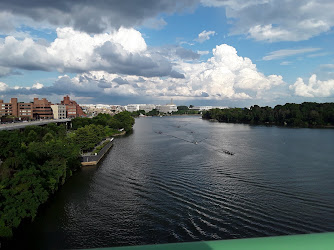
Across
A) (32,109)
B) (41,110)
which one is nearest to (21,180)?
(32,109)

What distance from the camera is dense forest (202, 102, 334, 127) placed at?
161ft

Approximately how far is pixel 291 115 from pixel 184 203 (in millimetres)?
49977

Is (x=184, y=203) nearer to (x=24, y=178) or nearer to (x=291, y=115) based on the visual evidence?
(x=24, y=178)

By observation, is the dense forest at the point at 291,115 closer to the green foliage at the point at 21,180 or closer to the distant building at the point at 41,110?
the distant building at the point at 41,110

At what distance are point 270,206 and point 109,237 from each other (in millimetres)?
5976

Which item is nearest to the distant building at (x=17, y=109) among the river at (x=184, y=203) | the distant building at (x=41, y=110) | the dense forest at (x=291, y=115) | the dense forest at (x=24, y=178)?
the distant building at (x=41, y=110)

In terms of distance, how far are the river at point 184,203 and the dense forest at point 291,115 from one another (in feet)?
114

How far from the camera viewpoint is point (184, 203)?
1073 centimetres

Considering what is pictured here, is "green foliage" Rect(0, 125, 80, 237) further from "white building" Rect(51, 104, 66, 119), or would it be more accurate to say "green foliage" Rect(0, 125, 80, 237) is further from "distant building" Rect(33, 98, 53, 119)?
"white building" Rect(51, 104, 66, 119)

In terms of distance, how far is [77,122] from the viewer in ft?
133

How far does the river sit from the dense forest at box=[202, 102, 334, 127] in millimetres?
34632

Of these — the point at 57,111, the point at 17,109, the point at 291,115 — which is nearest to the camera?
the point at 17,109

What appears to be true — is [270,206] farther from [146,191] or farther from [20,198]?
[20,198]

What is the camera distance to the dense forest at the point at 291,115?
49.2m
